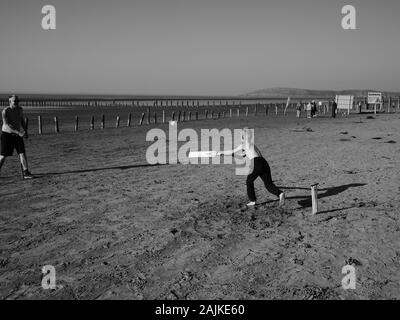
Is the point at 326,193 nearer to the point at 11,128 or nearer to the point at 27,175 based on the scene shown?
the point at 27,175

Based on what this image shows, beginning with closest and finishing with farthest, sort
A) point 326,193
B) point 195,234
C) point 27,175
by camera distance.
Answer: point 195,234, point 326,193, point 27,175

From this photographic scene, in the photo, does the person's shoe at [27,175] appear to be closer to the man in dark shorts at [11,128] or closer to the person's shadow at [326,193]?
the man in dark shorts at [11,128]

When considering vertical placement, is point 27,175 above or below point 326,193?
above

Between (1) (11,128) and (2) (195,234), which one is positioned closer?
(2) (195,234)

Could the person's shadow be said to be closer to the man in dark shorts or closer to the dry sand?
the dry sand

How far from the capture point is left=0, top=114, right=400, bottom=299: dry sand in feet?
16.5

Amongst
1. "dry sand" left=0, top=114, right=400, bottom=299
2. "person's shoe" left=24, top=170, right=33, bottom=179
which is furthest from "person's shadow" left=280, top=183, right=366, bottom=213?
"person's shoe" left=24, top=170, right=33, bottom=179

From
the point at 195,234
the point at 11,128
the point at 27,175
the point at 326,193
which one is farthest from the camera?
the point at 27,175

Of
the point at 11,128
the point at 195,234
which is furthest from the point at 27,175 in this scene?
the point at 195,234

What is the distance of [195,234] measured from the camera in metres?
6.79

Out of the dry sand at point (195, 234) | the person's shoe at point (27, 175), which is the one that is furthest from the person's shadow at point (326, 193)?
the person's shoe at point (27, 175)

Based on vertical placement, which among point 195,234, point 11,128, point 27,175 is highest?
point 11,128

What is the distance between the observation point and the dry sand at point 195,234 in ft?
16.5
